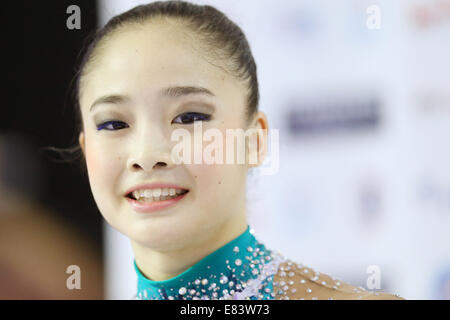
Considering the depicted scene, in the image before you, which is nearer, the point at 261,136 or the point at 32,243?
the point at 261,136

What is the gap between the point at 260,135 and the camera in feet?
3.75

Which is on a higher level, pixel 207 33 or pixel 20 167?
pixel 207 33

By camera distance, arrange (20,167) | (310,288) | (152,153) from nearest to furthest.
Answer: (152,153) → (310,288) → (20,167)

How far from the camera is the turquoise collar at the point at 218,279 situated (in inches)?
41.3

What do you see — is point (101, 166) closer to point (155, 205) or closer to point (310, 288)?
point (155, 205)

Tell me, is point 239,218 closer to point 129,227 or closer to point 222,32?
point 129,227

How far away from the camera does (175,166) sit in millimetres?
976

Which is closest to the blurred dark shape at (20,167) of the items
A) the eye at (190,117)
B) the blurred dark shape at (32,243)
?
the blurred dark shape at (32,243)

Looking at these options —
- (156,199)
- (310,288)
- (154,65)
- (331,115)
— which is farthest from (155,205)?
(331,115)

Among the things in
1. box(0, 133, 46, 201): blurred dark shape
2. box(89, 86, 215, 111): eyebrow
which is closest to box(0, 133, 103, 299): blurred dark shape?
box(0, 133, 46, 201): blurred dark shape

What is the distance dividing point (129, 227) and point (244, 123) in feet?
0.96

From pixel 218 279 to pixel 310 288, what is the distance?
190mm

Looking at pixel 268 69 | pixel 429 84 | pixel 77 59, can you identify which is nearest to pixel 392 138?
pixel 429 84

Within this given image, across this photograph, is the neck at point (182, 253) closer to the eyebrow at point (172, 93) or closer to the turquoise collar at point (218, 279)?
the turquoise collar at point (218, 279)
